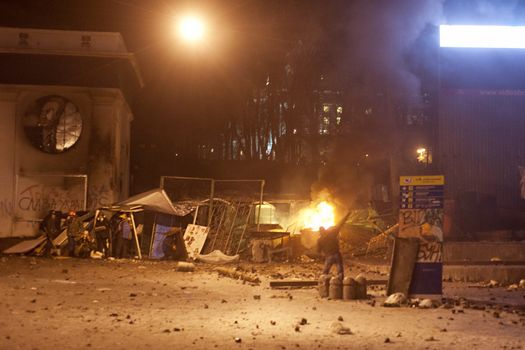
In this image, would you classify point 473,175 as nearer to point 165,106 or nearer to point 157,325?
point 165,106

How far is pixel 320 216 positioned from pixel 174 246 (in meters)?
5.75

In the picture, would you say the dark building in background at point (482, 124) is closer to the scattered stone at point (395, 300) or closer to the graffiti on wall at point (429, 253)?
the graffiti on wall at point (429, 253)

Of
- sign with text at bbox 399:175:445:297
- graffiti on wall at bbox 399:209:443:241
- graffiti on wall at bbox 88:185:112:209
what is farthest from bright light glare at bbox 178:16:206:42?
graffiti on wall at bbox 88:185:112:209

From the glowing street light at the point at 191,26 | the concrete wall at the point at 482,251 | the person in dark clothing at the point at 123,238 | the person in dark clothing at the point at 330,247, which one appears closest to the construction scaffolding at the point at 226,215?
the person in dark clothing at the point at 123,238

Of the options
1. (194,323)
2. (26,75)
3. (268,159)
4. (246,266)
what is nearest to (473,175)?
(246,266)

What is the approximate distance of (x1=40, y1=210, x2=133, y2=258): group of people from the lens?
2425 cm

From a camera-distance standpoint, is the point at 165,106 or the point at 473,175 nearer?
the point at 473,175

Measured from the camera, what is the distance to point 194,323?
11.1 m

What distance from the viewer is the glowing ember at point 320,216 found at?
1033 inches

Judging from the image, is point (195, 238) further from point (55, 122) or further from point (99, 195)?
point (55, 122)

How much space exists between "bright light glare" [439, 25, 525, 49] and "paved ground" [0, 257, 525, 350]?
17.4 metres

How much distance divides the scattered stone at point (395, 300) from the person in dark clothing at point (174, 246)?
1253cm

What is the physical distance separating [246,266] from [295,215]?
614 cm

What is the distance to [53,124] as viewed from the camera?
90.3 ft
